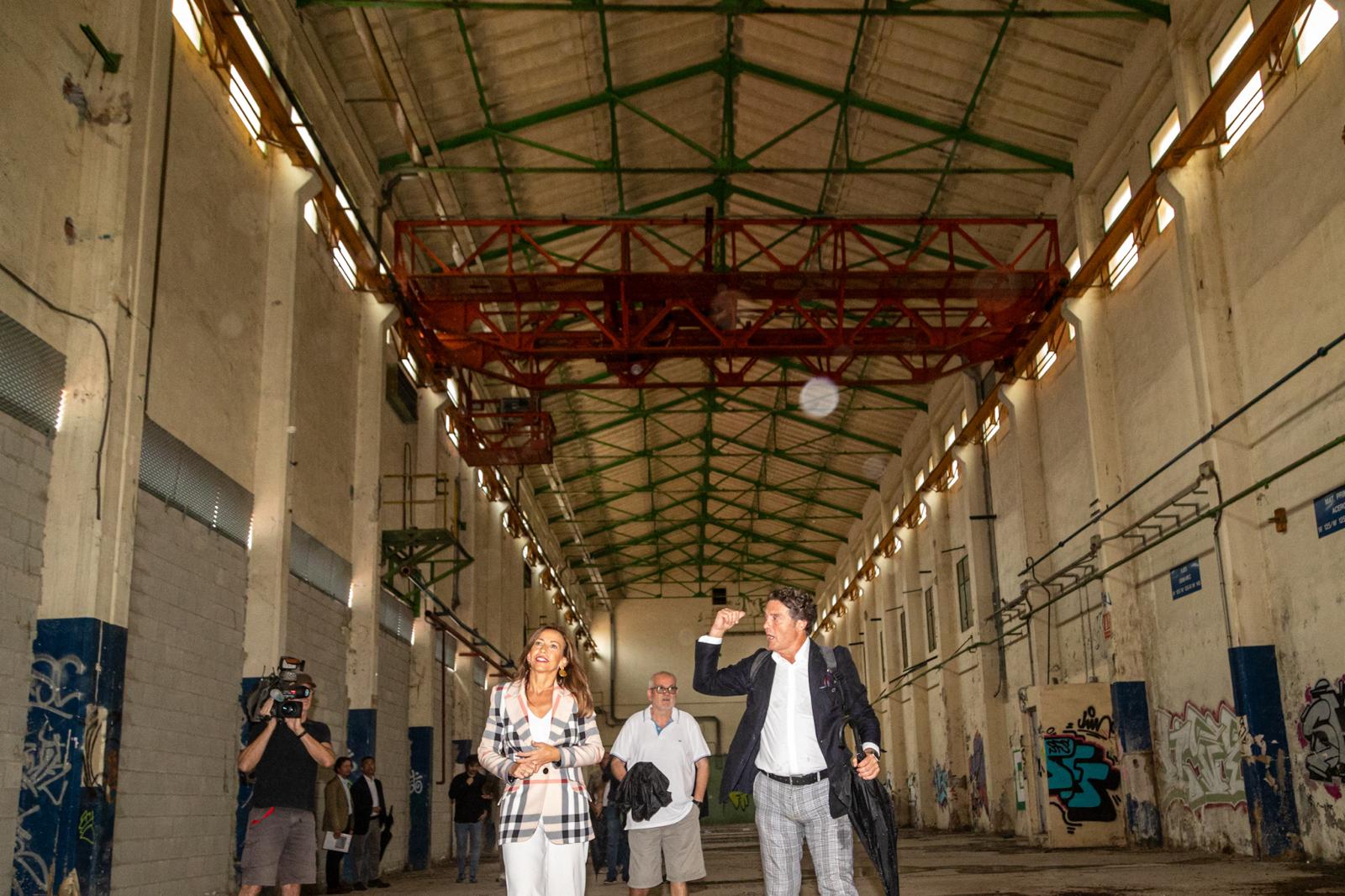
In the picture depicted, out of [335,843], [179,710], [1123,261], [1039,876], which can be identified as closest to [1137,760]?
[1039,876]

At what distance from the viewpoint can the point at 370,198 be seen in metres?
17.3

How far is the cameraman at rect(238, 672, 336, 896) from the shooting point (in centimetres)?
715

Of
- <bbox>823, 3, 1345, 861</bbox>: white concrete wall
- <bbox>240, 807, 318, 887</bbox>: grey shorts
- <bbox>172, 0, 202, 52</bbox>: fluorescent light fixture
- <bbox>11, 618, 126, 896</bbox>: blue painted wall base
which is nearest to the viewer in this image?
<bbox>240, 807, 318, 887</bbox>: grey shorts

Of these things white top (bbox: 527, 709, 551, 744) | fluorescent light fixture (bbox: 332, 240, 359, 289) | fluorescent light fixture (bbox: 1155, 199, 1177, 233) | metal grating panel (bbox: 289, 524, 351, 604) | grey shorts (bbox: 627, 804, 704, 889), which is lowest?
grey shorts (bbox: 627, 804, 704, 889)

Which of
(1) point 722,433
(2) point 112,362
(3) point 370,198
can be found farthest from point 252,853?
(1) point 722,433

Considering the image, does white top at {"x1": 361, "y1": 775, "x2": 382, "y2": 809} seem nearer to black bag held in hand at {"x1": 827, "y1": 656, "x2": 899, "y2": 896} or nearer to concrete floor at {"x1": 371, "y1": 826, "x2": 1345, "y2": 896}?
concrete floor at {"x1": 371, "y1": 826, "x2": 1345, "y2": 896}

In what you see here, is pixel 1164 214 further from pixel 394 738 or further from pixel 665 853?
pixel 394 738

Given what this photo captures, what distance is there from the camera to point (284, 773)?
7.22m

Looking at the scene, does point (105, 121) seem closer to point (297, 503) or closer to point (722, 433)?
point (297, 503)

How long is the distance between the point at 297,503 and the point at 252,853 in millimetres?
6958

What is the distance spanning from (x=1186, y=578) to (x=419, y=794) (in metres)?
11.4

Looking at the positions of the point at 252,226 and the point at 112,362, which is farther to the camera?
the point at 252,226

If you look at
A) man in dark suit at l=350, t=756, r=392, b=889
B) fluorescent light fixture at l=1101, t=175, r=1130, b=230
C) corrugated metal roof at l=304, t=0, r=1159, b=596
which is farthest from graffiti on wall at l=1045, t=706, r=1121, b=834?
man in dark suit at l=350, t=756, r=392, b=889

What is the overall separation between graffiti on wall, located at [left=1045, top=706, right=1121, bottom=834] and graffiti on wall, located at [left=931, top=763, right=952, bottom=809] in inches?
399
